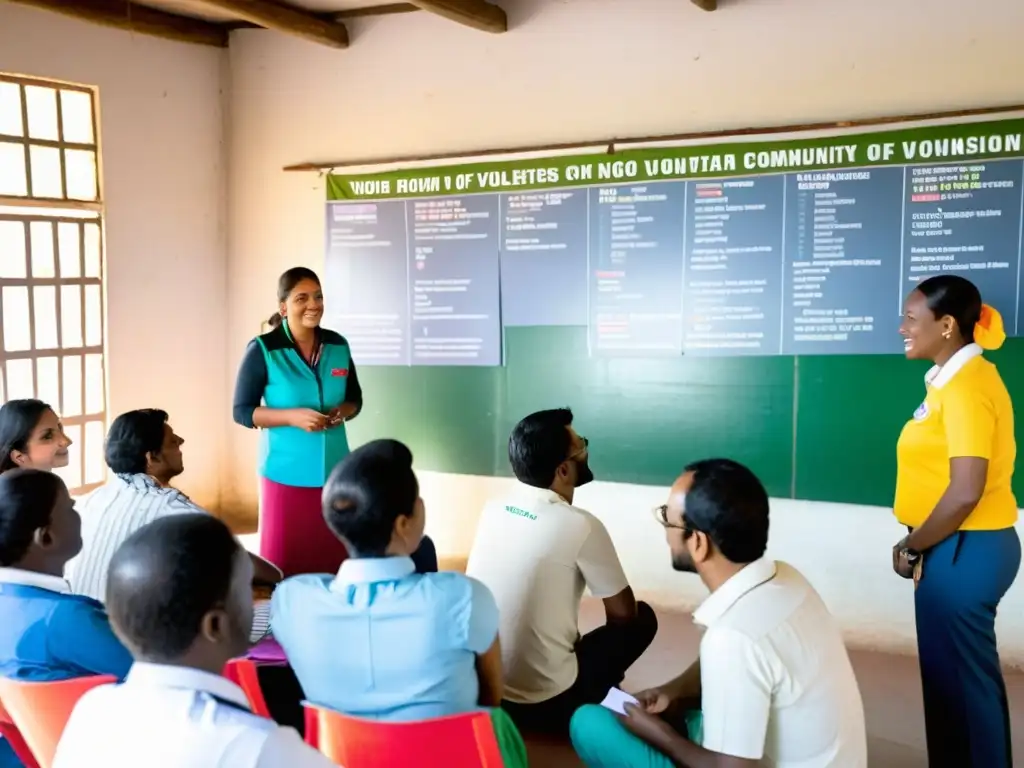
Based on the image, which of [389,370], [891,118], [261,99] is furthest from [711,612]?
[261,99]

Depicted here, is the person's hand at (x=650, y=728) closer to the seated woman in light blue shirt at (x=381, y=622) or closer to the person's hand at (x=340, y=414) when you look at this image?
the seated woman in light blue shirt at (x=381, y=622)

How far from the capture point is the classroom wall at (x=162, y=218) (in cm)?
489

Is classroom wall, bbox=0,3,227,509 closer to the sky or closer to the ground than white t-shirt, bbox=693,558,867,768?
closer to the sky

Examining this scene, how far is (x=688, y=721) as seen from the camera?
2066mm

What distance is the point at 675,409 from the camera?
4.29 metres

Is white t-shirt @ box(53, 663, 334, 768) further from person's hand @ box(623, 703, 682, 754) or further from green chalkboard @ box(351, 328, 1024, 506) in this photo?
green chalkboard @ box(351, 328, 1024, 506)

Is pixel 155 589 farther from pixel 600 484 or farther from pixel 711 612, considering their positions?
pixel 600 484

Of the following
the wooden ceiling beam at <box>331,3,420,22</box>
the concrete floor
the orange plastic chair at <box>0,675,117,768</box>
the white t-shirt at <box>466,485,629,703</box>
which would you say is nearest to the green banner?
the wooden ceiling beam at <box>331,3,420,22</box>

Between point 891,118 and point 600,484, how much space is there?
76.2 inches

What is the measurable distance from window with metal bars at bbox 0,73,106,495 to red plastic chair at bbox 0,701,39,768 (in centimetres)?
305

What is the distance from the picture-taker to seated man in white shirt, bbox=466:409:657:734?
239 cm

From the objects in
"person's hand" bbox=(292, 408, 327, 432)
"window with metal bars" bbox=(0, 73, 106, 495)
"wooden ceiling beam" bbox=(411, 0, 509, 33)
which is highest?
"wooden ceiling beam" bbox=(411, 0, 509, 33)

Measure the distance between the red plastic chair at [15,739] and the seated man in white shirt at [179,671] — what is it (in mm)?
741

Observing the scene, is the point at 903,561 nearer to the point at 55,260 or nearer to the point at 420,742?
the point at 420,742
